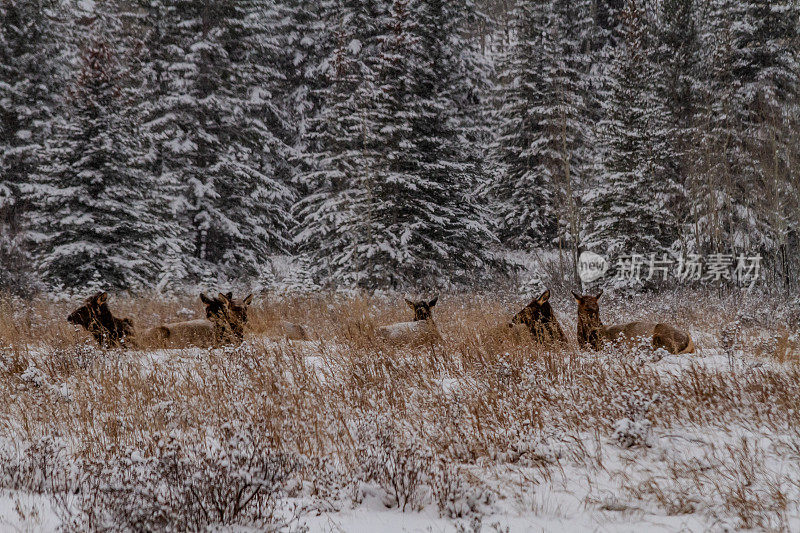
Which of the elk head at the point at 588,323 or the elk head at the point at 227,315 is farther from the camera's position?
the elk head at the point at 227,315

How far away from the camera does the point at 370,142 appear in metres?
16.3

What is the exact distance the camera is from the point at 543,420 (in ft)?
13.5

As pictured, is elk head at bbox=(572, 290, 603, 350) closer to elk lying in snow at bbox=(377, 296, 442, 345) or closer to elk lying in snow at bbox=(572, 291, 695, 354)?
elk lying in snow at bbox=(572, 291, 695, 354)

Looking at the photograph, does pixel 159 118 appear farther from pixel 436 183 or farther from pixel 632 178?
pixel 632 178

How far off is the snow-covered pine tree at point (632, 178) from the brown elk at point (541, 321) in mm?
11847

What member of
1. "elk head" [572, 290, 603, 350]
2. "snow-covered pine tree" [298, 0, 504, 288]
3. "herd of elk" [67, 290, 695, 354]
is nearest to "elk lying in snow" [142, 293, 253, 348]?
"herd of elk" [67, 290, 695, 354]

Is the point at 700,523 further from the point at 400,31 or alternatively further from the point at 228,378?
the point at 400,31

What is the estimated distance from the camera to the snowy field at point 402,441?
9.84ft

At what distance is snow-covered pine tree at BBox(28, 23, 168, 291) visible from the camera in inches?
589

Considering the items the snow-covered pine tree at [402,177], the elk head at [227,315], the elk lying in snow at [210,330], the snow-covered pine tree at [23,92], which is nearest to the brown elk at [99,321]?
the elk lying in snow at [210,330]

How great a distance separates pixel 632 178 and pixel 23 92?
2155 centimetres

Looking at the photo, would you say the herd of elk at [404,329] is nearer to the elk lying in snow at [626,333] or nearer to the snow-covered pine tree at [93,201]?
the elk lying in snow at [626,333]

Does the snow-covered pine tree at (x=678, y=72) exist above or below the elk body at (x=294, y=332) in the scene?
above

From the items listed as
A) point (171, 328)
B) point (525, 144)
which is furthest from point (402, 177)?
point (525, 144)
